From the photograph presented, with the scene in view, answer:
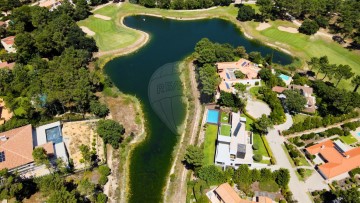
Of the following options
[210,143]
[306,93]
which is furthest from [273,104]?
[210,143]

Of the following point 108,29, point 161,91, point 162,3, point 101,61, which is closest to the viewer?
point 161,91

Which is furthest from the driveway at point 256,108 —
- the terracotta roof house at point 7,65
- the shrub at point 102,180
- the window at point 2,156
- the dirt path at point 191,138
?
the terracotta roof house at point 7,65

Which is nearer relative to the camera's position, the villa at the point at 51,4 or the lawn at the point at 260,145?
the lawn at the point at 260,145

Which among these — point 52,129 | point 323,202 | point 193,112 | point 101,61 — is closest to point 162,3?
point 101,61

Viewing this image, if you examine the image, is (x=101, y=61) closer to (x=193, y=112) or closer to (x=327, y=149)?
(x=193, y=112)

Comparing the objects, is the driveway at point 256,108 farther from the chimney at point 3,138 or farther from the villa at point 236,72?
the chimney at point 3,138
